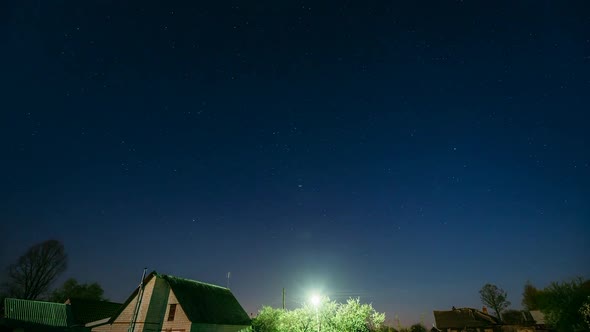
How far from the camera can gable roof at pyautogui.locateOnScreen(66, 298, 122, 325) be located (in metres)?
41.8

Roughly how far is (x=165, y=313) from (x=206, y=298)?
691cm

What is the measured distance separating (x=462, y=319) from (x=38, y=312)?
77004 millimetres

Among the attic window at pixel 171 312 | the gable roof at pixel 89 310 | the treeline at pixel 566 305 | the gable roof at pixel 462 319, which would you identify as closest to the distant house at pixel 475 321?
the gable roof at pixel 462 319

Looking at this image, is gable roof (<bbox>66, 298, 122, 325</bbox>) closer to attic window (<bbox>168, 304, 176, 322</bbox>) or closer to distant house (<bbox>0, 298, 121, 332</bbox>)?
distant house (<bbox>0, 298, 121, 332</bbox>)

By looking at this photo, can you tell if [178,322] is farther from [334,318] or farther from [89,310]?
[334,318]

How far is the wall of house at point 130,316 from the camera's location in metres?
35.2

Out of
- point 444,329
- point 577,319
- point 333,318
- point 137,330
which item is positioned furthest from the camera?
point 444,329

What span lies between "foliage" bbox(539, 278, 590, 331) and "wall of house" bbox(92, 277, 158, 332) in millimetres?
42743

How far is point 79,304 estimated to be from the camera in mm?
43625

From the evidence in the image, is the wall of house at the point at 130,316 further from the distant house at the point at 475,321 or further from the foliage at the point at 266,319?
the distant house at the point at 475,321

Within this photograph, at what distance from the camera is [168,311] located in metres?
36.2

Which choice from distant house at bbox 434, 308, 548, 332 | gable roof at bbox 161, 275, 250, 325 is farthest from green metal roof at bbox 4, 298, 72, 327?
distant house at bbox 434, 308, 548, 332

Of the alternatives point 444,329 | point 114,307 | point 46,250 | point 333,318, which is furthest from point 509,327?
point 46,250

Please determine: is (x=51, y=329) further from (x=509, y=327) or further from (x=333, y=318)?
(x=509, y=327)
